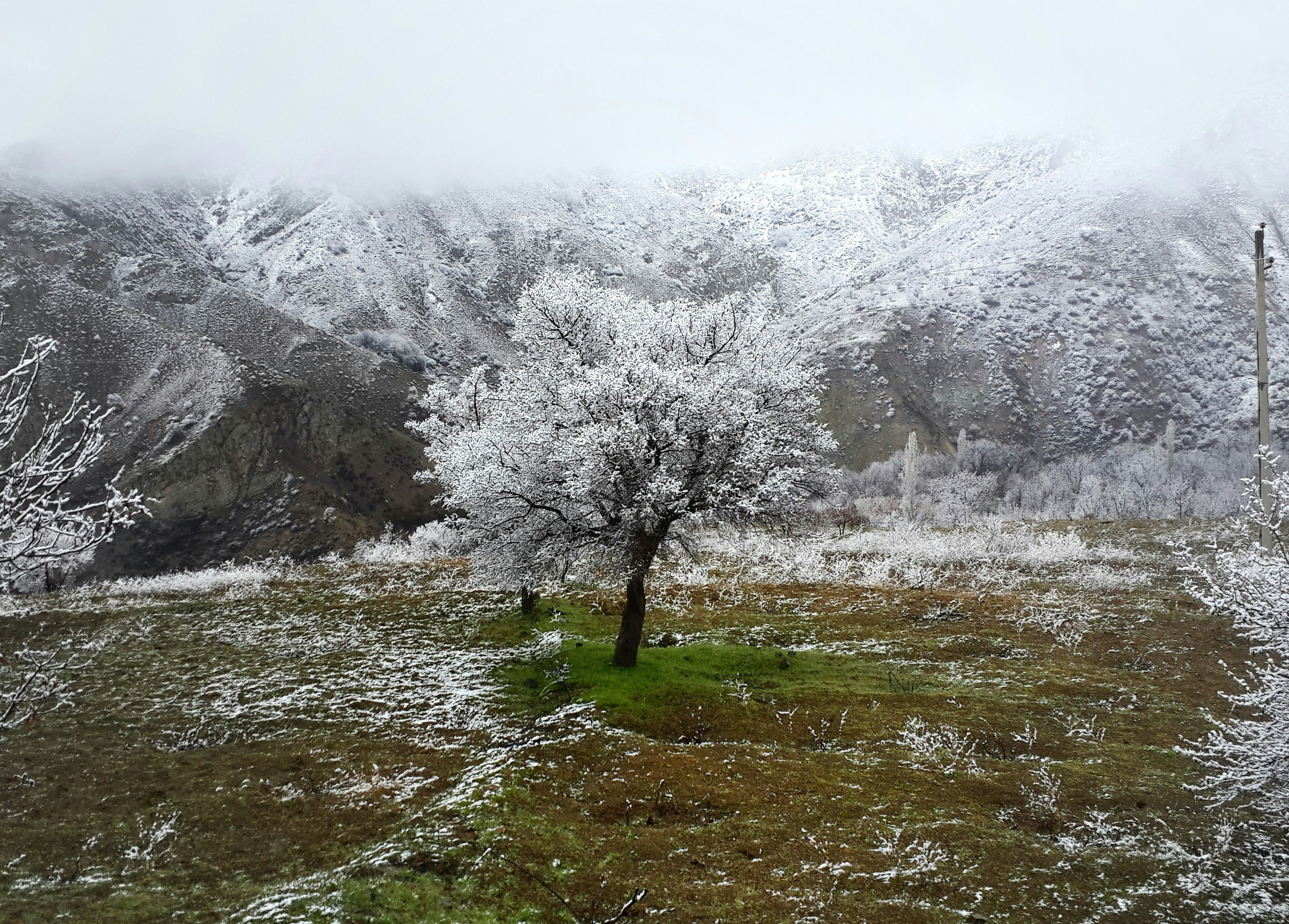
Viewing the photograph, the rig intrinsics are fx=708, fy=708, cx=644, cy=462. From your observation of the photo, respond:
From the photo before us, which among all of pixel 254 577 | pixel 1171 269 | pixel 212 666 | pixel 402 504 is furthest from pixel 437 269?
pixel 1171 269

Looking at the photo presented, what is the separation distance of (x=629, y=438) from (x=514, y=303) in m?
75.9

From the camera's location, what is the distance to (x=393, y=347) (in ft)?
246

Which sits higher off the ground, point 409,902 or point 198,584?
point 409,902

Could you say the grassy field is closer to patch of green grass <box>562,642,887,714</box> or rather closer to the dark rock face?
patch of green grass <box>562,642,887,714</box>

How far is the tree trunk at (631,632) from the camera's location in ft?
52.1

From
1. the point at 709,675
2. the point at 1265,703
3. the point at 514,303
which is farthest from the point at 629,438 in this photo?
the point at 514,303

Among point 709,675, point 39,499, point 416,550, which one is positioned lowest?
point 416,550

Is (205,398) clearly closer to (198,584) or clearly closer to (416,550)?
(416,550)

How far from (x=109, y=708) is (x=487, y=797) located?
9670mm

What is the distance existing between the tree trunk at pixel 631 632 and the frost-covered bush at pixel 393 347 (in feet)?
208

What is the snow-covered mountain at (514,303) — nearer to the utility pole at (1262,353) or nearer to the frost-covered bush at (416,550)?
the frost-covered bush at (416,550)

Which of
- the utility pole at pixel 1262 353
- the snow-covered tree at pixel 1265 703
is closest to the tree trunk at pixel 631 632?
the snow-covered tree at pixel 1265 703

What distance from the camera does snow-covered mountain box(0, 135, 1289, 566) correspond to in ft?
174

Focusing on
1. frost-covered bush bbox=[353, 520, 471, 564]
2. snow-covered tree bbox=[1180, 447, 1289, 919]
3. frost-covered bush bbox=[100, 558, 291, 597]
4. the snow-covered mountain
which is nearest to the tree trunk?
snow-covered tree bbox=[1180, 447, 1289, 919]
